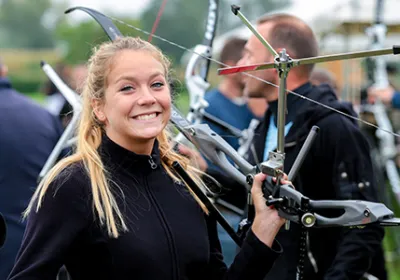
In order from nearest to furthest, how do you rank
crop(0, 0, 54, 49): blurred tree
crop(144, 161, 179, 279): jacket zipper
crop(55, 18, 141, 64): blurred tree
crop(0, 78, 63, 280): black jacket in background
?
crop(144, 161, 179, 279): jacket zipper
crop(0, 78, 63, 280): black jacket in background
crop(55, 18, 141, 64): blurred tree
crop(0, 0, 54, 49): blurred tree

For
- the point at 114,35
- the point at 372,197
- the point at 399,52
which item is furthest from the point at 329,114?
the point at 399,52

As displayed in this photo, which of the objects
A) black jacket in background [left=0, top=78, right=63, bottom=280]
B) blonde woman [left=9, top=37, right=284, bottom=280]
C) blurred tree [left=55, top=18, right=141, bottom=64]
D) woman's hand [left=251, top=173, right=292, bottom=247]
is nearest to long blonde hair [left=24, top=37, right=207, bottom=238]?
blonde woman [left=9, top=37, right=284, bottom=280]

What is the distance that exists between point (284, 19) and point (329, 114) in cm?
71

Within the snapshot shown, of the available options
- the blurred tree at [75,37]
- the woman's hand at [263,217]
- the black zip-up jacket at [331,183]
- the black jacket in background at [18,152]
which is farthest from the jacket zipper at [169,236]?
the blurred tree at [75,37]

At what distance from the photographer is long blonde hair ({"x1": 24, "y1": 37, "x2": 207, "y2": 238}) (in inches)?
94.0

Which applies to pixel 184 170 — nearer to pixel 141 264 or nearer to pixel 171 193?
pixel 171 193

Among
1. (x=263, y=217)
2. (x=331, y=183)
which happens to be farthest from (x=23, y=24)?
(x=263, y=217)

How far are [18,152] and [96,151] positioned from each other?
1932 millimetres

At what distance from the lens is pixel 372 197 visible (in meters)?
3.36

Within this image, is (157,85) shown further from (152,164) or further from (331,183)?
(331,183)

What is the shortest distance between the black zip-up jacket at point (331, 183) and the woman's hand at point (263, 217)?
91 cm

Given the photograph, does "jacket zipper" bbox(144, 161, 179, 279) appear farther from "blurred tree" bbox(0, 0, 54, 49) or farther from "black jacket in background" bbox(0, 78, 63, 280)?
"blurred tree" bbox(0, 0, 54, 49)

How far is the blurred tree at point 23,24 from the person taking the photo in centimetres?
8350

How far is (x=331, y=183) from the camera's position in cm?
343
